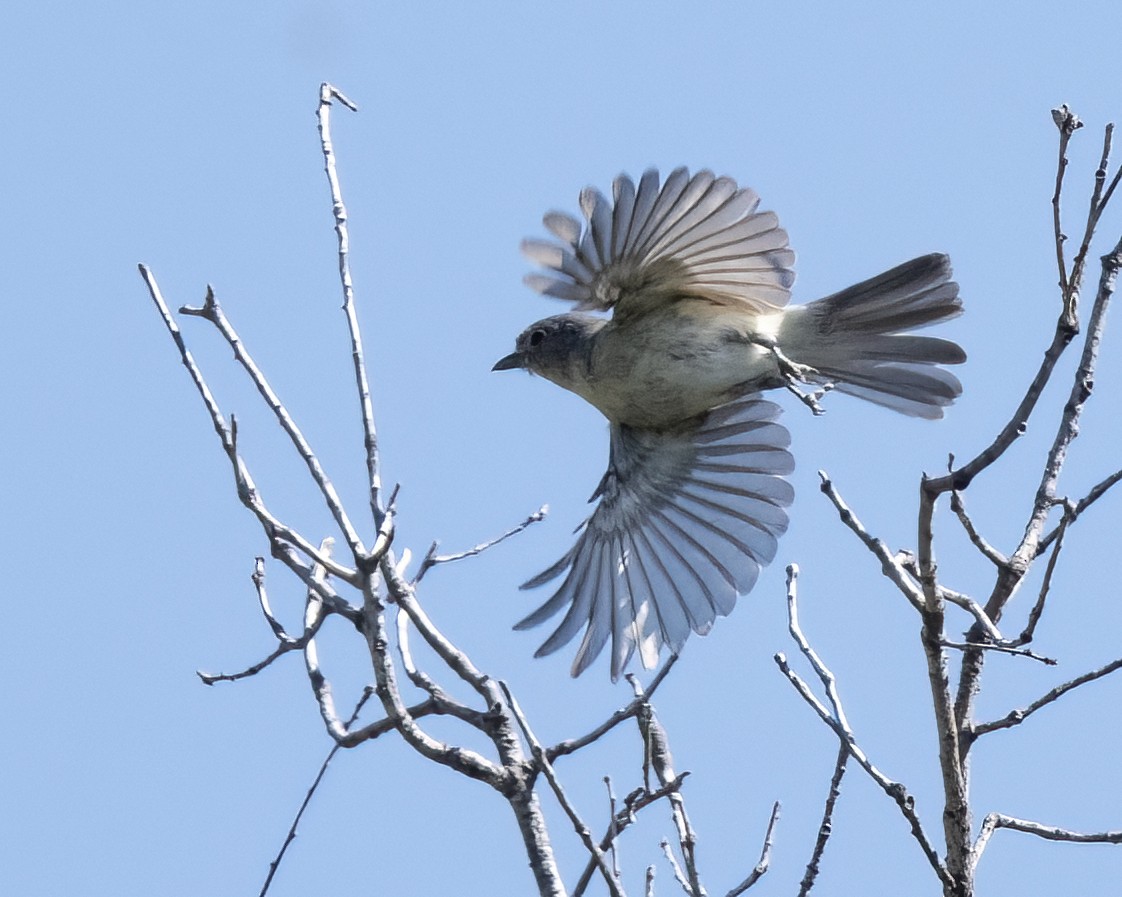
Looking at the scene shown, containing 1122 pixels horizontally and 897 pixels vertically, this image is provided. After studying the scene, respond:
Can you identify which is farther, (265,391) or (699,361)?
(699,361)

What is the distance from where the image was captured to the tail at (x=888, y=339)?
Answer: 5.60 meters

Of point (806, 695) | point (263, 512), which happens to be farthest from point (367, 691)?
point (806, 695)

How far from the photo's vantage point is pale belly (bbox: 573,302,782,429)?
577 cm

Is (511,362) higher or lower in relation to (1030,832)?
higher

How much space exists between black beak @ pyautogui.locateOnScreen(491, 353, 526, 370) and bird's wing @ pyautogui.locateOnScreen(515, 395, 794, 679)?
1.70ft

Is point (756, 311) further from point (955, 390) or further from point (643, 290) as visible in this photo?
point (955, 390)

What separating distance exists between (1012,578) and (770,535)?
107 inches

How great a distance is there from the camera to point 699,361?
5789 mm

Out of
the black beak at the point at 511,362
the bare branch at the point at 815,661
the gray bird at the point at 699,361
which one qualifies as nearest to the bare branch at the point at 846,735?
the bare branch at the point at 815,661

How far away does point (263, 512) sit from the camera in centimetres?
310

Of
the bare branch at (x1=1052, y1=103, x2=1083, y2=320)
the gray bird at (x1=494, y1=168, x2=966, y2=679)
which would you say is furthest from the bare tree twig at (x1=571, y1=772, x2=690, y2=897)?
the gray bird at (x1=494, y1=168, x2=966, y2=679)

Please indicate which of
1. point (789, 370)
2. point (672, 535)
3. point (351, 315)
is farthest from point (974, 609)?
point (672, 535)

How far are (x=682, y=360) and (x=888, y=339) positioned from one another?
0.79 meters

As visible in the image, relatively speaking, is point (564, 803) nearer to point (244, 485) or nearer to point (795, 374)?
point (244, 485)
